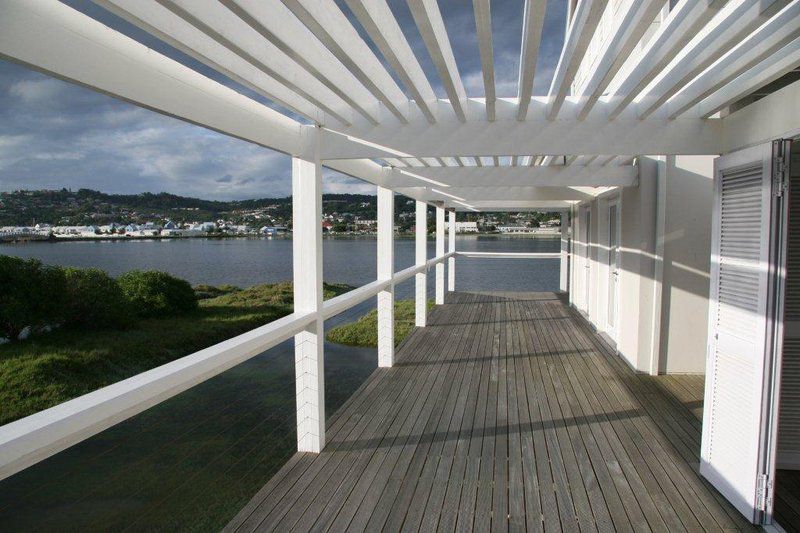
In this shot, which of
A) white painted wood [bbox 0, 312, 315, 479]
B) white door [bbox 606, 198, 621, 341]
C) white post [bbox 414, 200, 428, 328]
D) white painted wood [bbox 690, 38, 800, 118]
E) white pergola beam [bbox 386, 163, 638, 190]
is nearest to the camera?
white painted wood [bbox 0, 312, 315, 479]

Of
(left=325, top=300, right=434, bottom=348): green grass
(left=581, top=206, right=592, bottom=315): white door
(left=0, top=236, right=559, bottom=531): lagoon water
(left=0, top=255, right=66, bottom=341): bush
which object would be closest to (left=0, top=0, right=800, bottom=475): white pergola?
(left=0, top=236, right=559, bottom=531): lagoon water

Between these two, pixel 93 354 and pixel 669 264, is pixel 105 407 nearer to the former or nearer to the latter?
pixel 669 264

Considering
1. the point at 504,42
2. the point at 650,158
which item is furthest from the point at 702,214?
the point at 504,42

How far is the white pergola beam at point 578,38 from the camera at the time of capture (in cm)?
167

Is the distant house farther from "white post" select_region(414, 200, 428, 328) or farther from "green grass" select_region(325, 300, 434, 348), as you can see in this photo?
"white post" select_region(414, 200, 428, 328)

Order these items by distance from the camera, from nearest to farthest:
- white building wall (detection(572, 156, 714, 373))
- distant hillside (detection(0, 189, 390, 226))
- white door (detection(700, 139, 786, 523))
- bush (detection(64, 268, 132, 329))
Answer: white door (detection(700, 139, 786, 523)), white building wall (detection(572, 156, 714, 373)), distant hillside (detection(0, 189, 390, 226)), bush (detection(64, 268, 132, 329))

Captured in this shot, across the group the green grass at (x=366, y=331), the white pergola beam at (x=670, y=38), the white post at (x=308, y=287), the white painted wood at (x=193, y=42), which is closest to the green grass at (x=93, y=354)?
the green grass at (x=366, y=331)

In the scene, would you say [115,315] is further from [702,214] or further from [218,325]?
[702,214]

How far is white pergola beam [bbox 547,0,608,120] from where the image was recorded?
1.67 m

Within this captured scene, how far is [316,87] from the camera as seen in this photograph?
9.48ft

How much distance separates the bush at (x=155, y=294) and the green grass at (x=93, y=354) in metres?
0.36

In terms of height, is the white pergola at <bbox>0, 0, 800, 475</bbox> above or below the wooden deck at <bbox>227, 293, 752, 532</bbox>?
above

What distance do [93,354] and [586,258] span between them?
38.3 ft

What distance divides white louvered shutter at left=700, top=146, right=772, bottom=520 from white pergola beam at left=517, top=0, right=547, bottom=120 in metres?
1.39
